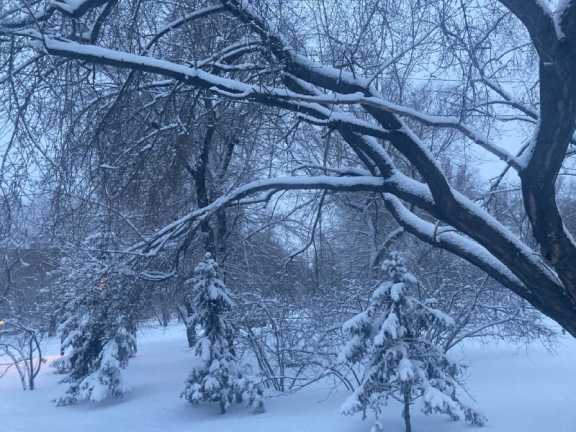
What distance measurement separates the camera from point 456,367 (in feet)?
39.0

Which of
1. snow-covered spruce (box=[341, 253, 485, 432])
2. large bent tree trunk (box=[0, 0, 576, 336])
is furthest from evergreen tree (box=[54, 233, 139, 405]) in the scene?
large bent tree trunk (box=[0, 0, 576, 336])

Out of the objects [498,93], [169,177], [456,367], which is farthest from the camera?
[456,367]

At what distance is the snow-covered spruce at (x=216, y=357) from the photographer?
47.1ft

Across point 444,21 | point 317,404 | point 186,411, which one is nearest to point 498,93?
point 444,21

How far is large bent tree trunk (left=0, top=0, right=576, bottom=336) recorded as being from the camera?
4.19 m

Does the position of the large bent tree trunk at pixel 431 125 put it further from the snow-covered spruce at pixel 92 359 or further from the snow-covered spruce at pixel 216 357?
the snow-covered spruce at pixel 92 359

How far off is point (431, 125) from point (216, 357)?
11.4m

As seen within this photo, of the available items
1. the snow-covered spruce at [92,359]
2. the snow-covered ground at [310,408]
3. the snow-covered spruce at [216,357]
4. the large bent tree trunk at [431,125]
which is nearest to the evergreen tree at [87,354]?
the snow-covered spruce at [92,359]

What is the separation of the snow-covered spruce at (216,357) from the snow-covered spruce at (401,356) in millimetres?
3657

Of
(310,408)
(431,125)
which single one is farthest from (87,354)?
(431,125)

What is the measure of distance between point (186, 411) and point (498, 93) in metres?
11.3

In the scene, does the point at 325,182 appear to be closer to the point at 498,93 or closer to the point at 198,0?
the point at 198,0

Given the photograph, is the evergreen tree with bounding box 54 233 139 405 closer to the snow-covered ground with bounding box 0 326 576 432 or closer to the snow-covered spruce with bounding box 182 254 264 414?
the snow-covered ground with bounding box 0 326 576 432

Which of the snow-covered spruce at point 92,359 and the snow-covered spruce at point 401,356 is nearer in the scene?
the snow-covered spruce at point 401,356
